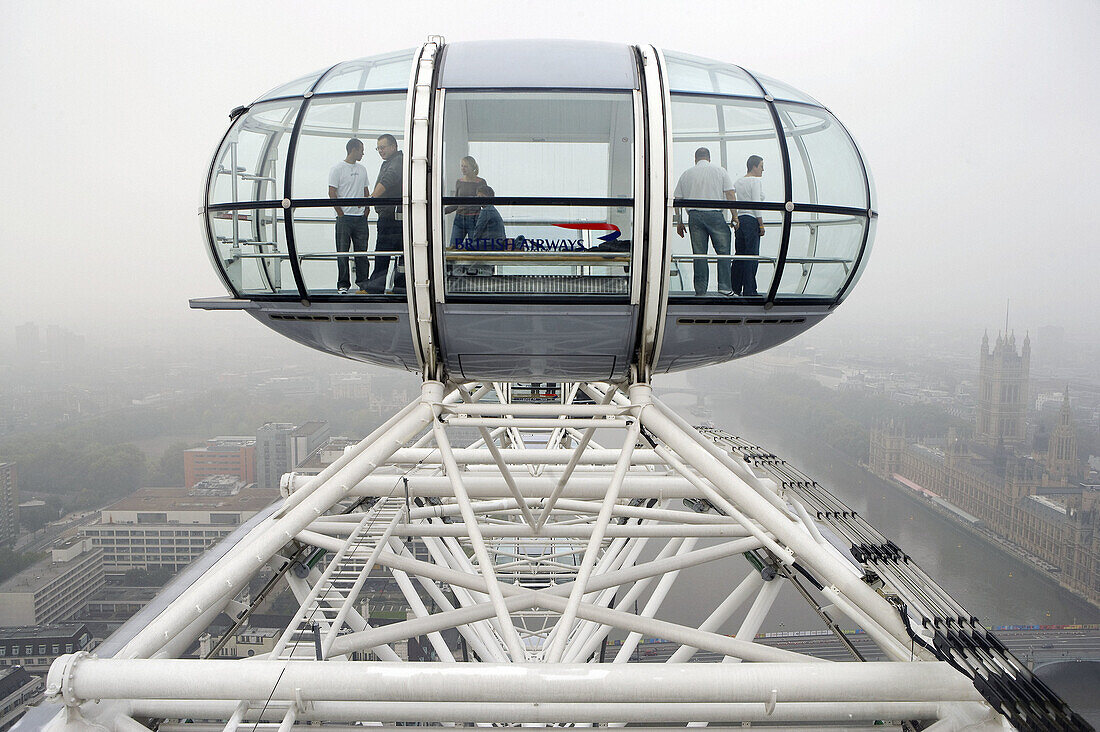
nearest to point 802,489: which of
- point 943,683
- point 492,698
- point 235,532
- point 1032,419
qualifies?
point 943,683

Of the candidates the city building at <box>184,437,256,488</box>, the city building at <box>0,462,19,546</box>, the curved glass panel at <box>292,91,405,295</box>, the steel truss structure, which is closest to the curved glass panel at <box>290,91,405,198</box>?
the curved glass panel at <box>292,91,405,295</box>

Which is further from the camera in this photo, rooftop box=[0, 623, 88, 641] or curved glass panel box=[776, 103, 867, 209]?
rooftop box=[0, 623, 88, 641]

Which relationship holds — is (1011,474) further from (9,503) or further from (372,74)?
(9,503)

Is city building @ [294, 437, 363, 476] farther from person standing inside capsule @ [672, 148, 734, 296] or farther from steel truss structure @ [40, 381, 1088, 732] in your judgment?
person standing inside capsule @ [672, 148, 734, 296]

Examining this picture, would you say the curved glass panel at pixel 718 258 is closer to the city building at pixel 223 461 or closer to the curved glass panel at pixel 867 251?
the curved glass panel at pixel 867 251

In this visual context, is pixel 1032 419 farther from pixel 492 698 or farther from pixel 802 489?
pixel 492 698

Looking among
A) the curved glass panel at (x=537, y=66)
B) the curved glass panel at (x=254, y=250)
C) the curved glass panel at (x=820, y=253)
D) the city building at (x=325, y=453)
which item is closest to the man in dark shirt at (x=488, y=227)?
the curved glass panel at (x=537, y=66)

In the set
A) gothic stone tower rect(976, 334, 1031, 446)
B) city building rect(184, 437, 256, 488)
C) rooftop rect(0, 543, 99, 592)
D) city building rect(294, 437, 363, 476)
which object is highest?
gothic stone tower rect(976, 334, 1031, 446)
